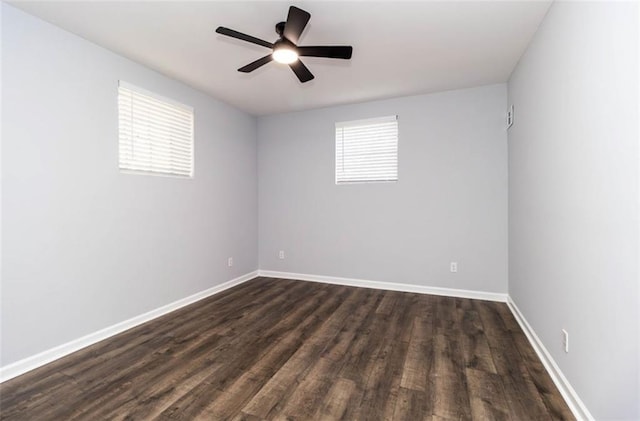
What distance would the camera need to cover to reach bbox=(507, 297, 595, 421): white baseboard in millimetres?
1552

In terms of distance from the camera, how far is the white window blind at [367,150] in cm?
398

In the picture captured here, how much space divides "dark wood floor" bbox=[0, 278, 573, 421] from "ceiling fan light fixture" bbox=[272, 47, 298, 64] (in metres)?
2.33

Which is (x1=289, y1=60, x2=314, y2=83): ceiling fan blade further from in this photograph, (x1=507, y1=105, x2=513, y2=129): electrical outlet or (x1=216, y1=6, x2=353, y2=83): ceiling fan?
(x1=507, y1=105, x2=513, y2=129): electrical outlet

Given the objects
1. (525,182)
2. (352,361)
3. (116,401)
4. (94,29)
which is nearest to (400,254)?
(525,182)

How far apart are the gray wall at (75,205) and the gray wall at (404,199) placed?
1.41m

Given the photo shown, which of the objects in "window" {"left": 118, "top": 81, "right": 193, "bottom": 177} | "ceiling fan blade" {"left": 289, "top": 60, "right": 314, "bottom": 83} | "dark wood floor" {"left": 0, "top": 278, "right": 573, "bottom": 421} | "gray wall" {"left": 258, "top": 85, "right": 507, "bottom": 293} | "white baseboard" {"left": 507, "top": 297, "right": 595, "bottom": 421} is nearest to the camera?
"white baseboard" {"left": 507, "top": 297, "right": 595, "bottom": 421}

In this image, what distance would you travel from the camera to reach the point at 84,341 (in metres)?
2.44

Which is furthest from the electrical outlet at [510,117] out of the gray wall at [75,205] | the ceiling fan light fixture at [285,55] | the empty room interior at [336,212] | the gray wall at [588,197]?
the gray wall at [75,205]

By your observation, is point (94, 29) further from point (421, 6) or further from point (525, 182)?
point (525, 182)

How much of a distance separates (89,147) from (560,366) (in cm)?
393

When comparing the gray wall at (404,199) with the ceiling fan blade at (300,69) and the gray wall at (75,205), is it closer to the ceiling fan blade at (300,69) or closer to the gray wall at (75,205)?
the gray wall at (75,205)

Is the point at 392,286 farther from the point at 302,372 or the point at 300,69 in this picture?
the point at 300,69

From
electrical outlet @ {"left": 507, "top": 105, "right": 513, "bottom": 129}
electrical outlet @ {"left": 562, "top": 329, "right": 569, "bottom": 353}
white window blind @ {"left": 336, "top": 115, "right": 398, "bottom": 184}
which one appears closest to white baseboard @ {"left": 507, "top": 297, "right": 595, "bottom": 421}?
electrical outlet @ {"left": 562, "top": 329, "right": 569, "bottom": 353}

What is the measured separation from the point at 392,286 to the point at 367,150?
76.7 inches
